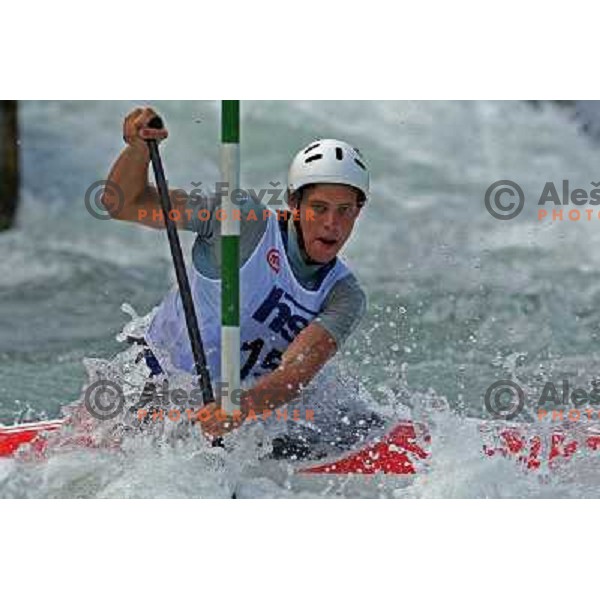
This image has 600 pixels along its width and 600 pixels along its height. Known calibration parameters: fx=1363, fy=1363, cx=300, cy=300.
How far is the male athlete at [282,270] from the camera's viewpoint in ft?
9.87

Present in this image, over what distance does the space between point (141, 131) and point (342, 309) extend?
623 mm

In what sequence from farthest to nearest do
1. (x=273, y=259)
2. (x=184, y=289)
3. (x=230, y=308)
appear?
(x=273, y=259) < (x=184, y=289) < (x=230, y=308)

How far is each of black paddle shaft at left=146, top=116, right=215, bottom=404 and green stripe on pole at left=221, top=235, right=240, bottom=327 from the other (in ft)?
0.43

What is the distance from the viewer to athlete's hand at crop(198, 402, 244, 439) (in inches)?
114

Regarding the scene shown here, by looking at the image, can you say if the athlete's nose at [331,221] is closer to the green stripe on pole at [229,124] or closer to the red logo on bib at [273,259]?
the red logo on bib at [273,259]

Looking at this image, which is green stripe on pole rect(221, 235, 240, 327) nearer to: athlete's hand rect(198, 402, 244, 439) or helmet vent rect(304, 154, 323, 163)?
athlete's hand rect(198, 402, 244, 439)

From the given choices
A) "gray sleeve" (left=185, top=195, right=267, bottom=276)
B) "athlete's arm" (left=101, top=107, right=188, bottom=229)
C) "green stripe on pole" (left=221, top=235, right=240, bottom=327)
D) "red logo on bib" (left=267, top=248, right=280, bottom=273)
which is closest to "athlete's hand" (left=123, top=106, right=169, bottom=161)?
"athlete's arm" (left=101, top=107, right=188, bottom=229)

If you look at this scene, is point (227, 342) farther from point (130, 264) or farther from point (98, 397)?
point (130, 264)

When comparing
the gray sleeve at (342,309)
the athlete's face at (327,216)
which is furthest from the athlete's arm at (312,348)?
the athlete's face at (327,216)

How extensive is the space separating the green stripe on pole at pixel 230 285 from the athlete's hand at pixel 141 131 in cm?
28

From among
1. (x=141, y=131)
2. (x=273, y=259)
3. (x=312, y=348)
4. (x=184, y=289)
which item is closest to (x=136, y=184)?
(x=141, y=131)

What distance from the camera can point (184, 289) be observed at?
299 centimetres

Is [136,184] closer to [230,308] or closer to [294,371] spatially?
[230,308]

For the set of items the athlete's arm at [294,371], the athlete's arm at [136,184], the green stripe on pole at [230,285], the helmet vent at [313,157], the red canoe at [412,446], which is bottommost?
the red canoe at [412,446]
